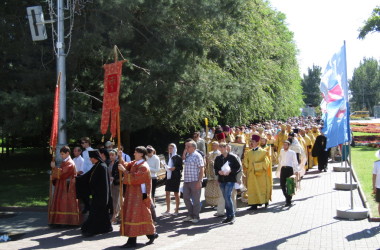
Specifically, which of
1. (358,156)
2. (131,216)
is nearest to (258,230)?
(131,216)

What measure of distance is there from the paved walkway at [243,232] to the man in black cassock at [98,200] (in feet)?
0.55

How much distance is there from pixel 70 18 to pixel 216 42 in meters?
5.29

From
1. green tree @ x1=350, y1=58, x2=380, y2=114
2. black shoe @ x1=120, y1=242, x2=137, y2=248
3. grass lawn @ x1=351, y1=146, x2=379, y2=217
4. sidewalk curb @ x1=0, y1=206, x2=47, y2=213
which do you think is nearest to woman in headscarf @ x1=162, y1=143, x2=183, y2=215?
black shoe @ x1=120, y1=242, x2=137, y2=248

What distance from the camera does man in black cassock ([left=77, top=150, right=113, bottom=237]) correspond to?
940cm

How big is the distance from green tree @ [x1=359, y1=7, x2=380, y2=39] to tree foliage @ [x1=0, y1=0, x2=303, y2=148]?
21.9 meters

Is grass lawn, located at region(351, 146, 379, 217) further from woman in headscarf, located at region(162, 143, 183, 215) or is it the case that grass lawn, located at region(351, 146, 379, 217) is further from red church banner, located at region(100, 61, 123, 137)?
red church banner, located at region(100, 61, 123, 137)

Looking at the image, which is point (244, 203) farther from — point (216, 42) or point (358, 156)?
point (358, 156)

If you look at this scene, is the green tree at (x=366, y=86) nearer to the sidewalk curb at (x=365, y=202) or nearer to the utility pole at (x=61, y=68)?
the sidewalk curb at (x=365, y=202)

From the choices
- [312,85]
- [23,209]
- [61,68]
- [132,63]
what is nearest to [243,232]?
[61,68]

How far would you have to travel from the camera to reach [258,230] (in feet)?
31.4

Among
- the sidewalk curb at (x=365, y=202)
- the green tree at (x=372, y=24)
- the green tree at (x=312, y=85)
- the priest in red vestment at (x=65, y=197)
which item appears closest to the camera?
the sidewalk curb at (x=365, y=202)

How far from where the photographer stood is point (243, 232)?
30.9 ft

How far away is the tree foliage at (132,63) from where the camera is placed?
45.6 feet

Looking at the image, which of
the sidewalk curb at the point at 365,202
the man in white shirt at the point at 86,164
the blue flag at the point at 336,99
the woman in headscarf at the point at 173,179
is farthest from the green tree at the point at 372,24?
the man in white shirt at the point at 86,164
